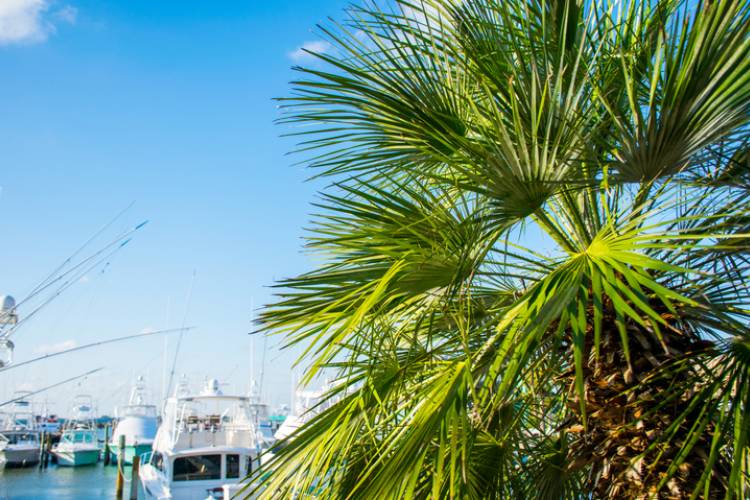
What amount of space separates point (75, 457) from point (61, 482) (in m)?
8.57

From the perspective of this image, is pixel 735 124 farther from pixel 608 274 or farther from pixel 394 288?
pixel 394 288

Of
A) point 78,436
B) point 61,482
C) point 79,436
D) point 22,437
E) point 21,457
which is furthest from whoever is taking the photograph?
point 22,437

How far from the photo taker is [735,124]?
9.47 ft

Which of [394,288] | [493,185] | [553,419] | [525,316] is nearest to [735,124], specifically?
[493,185]

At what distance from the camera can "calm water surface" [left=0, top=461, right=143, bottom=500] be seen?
32397 mm

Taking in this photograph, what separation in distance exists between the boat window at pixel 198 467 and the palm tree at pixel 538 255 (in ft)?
51.9

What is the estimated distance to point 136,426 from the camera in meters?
44.4

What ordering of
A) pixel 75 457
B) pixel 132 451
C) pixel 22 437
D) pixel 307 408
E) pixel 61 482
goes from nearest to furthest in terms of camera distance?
1. pixel 307 408
2. pixel 61 482
3. pixel 132 451
4. pixel 75 457
5. pixel 22 437

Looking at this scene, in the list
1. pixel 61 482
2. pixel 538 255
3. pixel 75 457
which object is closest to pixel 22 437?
pixel 75 457

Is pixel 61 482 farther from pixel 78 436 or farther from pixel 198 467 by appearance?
pixel 198 467

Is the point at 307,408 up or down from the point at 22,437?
up

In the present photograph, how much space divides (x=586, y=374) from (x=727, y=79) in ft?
4.94

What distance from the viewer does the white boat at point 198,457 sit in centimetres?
1777

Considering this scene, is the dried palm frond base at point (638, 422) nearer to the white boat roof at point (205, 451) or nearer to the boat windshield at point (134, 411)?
the white boat roof at point (205, 451)
